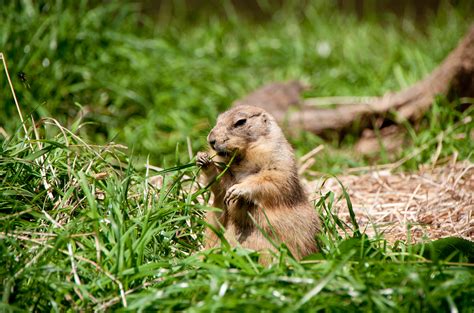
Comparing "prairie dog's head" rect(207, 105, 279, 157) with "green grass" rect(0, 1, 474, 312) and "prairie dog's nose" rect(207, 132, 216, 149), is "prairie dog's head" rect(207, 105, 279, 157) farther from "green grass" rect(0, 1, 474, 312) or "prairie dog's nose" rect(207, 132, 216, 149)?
"green grass" rect(0, 1, 474, 312)

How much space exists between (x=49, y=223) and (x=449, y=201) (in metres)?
2.64

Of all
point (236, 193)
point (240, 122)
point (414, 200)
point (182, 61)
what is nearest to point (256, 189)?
point (236, 193)

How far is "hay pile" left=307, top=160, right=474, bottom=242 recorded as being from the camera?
4.39 metres

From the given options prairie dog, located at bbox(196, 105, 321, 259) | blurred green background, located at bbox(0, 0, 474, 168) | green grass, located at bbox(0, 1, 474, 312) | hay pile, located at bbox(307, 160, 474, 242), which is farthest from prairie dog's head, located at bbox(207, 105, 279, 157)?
blurred green background, located at bbox(0, 0, 474, 168)

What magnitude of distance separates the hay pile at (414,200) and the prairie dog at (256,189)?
638mm

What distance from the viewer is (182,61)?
7551mm

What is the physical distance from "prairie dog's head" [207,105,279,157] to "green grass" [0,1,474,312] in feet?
0.91

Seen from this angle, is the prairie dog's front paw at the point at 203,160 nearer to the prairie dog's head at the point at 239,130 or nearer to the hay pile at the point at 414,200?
the prairie dog's head at the point at 239,130

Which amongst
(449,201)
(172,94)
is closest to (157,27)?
(172,94)

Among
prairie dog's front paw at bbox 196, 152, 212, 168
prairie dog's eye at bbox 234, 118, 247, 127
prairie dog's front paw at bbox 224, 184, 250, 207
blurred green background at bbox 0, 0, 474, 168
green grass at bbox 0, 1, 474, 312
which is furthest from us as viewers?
blurred green background at bbox 0, 0, 474, 168

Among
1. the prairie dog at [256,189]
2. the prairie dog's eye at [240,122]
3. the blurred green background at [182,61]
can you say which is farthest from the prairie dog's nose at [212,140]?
the blurred green background at [182,61]

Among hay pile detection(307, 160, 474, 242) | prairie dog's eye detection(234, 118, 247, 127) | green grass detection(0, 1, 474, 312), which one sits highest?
prairie dog's eye detection(234, 118, 247, 127)

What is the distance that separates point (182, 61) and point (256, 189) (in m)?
4.14

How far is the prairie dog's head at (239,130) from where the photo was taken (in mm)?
3871
